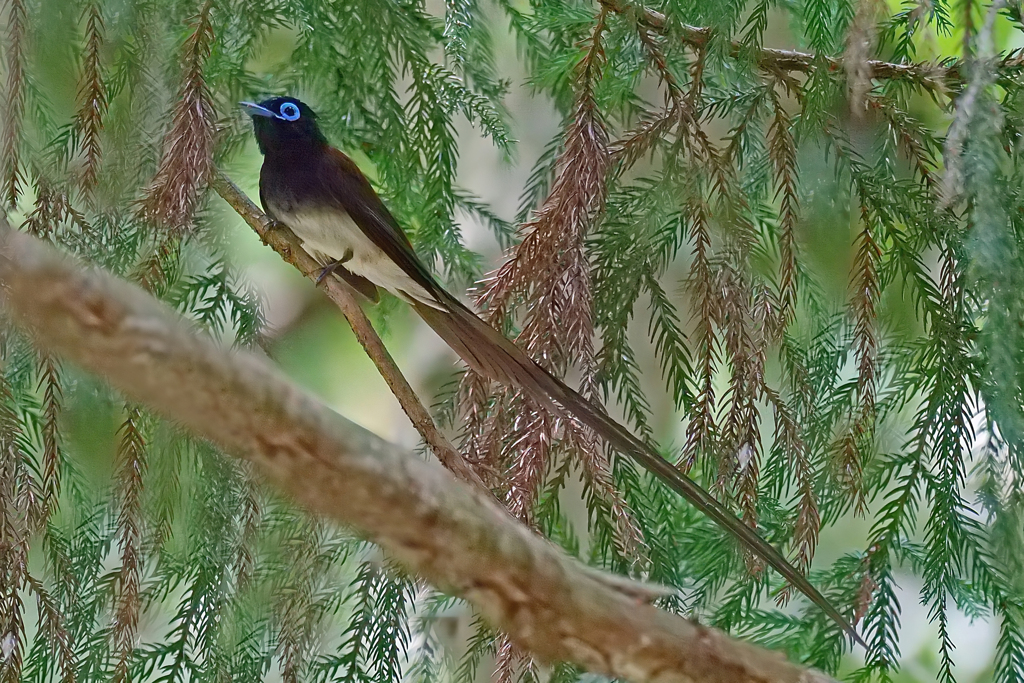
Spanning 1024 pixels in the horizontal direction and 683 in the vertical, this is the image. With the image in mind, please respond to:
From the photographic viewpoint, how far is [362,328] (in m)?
1.24

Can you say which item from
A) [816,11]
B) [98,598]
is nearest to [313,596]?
[98,598]

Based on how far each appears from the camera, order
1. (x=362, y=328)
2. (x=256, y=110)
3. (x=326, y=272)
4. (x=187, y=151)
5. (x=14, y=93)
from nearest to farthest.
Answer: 1. (x=14, y=93)
2. (x=187, y=151)
3. (x=362, y=328)
4. (x=256, y=110)
5. (x=326, y=272)

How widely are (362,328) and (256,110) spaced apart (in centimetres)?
43

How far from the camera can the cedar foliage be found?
40.8 inches

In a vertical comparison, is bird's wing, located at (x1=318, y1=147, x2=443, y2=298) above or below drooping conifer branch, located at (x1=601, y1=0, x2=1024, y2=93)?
below

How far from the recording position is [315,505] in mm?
513

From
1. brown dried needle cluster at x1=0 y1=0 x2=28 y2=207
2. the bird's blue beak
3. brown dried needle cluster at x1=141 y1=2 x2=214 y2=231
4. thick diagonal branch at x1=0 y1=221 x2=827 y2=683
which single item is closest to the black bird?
the bird's blue beak

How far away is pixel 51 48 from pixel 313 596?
718 mm

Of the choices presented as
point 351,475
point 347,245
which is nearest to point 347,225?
point 347,245

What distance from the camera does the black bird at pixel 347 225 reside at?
1237 millimetres

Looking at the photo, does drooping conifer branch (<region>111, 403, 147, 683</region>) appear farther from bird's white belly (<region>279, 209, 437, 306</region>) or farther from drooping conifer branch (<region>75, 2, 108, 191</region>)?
bird's white belly (<region>279, 209, 437, 306</region>)

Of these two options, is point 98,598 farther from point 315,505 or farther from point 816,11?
point 816,11

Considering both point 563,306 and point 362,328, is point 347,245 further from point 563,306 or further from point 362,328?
point 563,306

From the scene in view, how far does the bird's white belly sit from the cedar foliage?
0.24 meters
